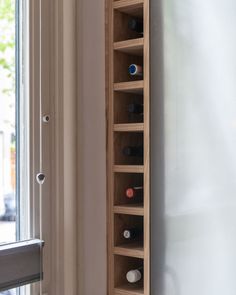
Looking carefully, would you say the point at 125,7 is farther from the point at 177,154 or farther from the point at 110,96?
the point at 177,154

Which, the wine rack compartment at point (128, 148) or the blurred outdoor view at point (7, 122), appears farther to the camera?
the wine rack compartment at point (128, 148)

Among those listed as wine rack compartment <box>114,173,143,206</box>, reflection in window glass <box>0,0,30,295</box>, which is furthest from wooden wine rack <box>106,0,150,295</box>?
reflection in window glass <box>0,0,30,295</box>

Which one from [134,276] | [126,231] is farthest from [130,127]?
[134,276]

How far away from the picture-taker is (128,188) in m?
→ 1.48

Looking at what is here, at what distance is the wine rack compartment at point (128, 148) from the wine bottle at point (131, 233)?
0.21 meters

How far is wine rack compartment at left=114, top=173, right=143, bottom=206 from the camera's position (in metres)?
1.45

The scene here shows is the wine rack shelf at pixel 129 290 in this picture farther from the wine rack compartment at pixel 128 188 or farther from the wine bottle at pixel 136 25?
the wine bottle at pixel 136 25

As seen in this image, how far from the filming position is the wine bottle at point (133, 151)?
1.44 m

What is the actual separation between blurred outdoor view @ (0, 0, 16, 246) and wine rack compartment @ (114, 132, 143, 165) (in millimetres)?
328

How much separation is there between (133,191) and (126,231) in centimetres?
13

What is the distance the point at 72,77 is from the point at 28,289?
2.10 feet

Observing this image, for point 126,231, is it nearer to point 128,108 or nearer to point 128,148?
→ point 128,148

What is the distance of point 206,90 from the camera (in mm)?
1295

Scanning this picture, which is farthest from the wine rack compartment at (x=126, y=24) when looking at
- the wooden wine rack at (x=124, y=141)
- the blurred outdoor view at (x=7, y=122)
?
the blurred outdoor view at (x=7, y=122)
